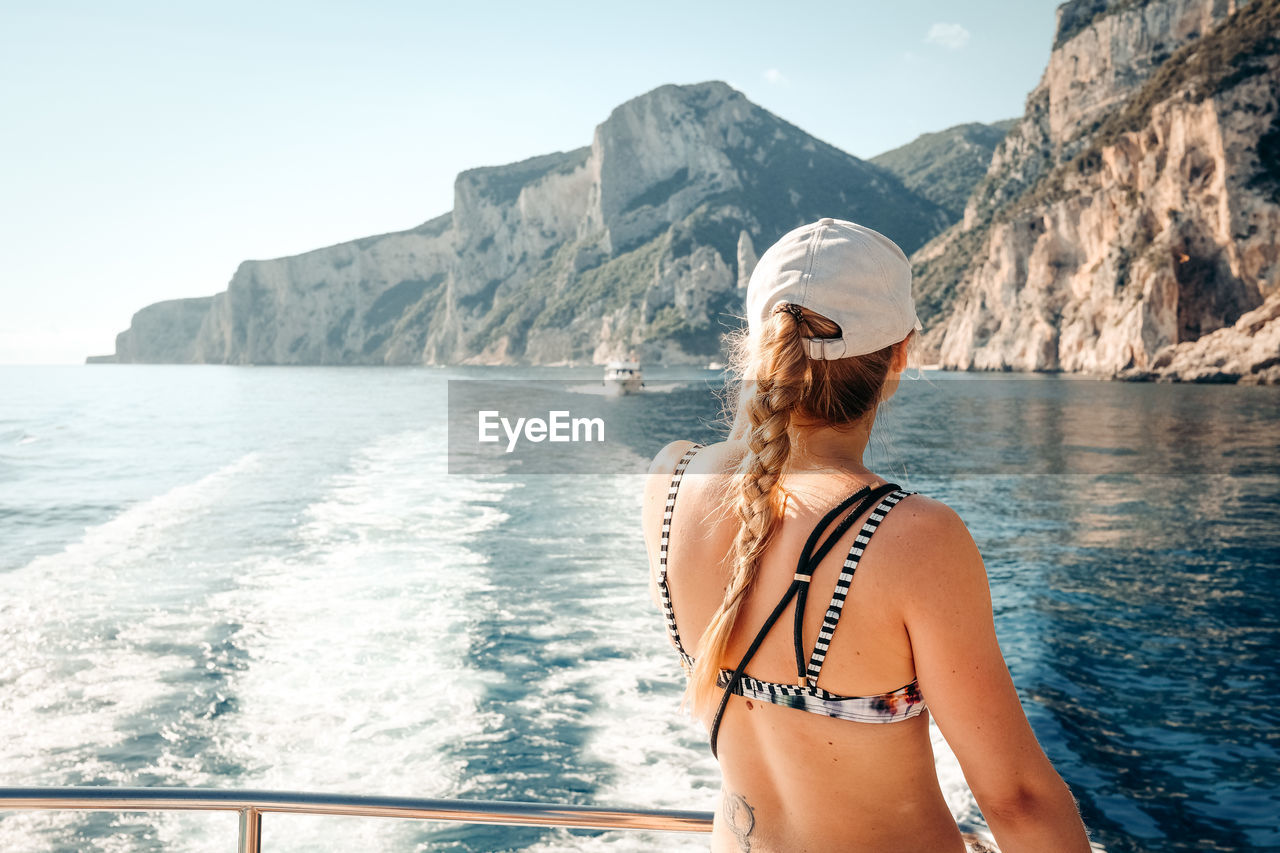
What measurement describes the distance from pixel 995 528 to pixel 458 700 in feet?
36.4

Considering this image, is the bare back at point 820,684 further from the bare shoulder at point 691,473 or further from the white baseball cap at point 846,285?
the white baseball cap at point 846,285

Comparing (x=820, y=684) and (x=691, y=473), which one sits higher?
(x=691, y=473)

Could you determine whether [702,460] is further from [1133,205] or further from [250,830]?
[1133,205]

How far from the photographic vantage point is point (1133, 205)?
6122 centimetres

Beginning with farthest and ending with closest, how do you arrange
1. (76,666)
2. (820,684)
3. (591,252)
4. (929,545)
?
(591,252), (76,666), (820,684), (929,545)

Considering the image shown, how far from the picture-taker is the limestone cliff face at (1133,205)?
51.8m

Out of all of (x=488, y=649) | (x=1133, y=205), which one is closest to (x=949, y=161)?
(x=1133, y=205)

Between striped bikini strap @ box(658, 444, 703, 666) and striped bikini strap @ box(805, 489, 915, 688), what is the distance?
12.1 inches

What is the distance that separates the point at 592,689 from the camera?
7121 mm

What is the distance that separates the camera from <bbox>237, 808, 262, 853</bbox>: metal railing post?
1.59m

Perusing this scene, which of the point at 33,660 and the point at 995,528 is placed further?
the point at 995,528

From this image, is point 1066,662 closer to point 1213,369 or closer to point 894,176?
point 1213,369

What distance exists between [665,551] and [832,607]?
334mm

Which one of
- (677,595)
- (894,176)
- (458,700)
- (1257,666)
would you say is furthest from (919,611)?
(894,176)
